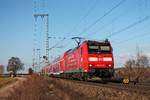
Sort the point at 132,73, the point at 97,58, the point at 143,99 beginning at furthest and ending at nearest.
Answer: the point at 132,73 → the point at 97,58 → the point at 143,99

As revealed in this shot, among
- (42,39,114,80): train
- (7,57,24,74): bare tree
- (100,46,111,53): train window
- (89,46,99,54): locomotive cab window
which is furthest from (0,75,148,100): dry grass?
(7,57,24,74): bare tree

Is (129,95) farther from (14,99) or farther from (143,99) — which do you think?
(14,99)

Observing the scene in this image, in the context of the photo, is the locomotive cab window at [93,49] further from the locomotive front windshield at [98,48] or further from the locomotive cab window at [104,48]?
the locomotive cab window at [104,48]

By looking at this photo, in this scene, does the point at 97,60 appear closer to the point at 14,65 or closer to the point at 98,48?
the point at 98,48

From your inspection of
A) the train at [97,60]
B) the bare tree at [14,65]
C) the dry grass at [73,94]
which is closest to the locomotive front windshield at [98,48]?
the train at [97,60]

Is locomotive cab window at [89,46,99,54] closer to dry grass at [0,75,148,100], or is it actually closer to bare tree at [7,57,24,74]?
dry grass at [0,75,148,100]

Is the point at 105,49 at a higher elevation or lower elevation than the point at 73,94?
higher

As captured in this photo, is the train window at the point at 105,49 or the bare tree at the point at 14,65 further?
the bare tree at the point at 14,65

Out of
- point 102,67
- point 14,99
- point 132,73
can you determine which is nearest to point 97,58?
point 102,67

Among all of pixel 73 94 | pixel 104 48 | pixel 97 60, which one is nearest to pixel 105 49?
pixel 104 48

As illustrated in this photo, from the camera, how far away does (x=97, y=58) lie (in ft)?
104

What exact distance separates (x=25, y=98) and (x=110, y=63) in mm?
17507

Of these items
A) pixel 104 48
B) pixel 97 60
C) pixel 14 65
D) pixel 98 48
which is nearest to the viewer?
pixel 97 60

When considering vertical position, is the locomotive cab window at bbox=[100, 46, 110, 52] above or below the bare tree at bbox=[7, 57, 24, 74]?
below
